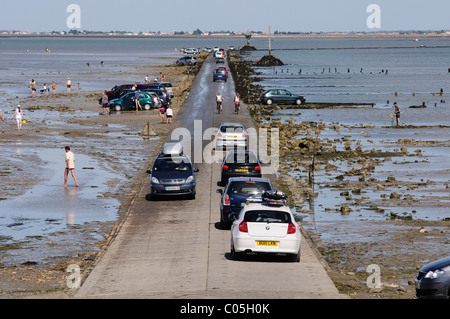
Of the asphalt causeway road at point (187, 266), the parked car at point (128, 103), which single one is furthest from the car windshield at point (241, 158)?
the parked car at point (128, 103)

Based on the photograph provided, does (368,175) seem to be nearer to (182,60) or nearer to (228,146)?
(228,146)

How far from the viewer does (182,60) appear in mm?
146500

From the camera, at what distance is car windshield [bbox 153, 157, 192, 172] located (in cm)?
3012

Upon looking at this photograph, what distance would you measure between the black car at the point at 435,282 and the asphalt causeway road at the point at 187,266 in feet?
6.30

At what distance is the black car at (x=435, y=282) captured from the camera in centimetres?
1505

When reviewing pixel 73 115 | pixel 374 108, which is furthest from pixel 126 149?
pixel 374 108

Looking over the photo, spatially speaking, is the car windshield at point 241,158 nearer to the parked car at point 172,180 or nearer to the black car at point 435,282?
the parked car at point 172,180

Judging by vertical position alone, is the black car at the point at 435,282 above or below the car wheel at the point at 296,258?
above

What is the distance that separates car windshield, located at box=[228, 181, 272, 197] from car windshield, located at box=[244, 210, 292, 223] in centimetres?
448

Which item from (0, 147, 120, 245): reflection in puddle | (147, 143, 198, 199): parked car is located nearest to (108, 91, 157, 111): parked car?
(0, 147, 120, 245): reflection in puddle

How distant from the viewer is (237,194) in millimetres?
24672

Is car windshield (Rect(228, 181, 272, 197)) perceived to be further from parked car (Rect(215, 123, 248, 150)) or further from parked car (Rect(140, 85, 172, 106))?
parked car (Rect(140, 85, 172, 106))

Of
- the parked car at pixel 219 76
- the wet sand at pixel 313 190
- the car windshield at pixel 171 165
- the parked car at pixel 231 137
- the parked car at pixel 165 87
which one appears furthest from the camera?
the parked car at pixel 219 76

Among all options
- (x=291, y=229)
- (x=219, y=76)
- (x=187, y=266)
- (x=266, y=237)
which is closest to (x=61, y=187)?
(x=187, y=266)
